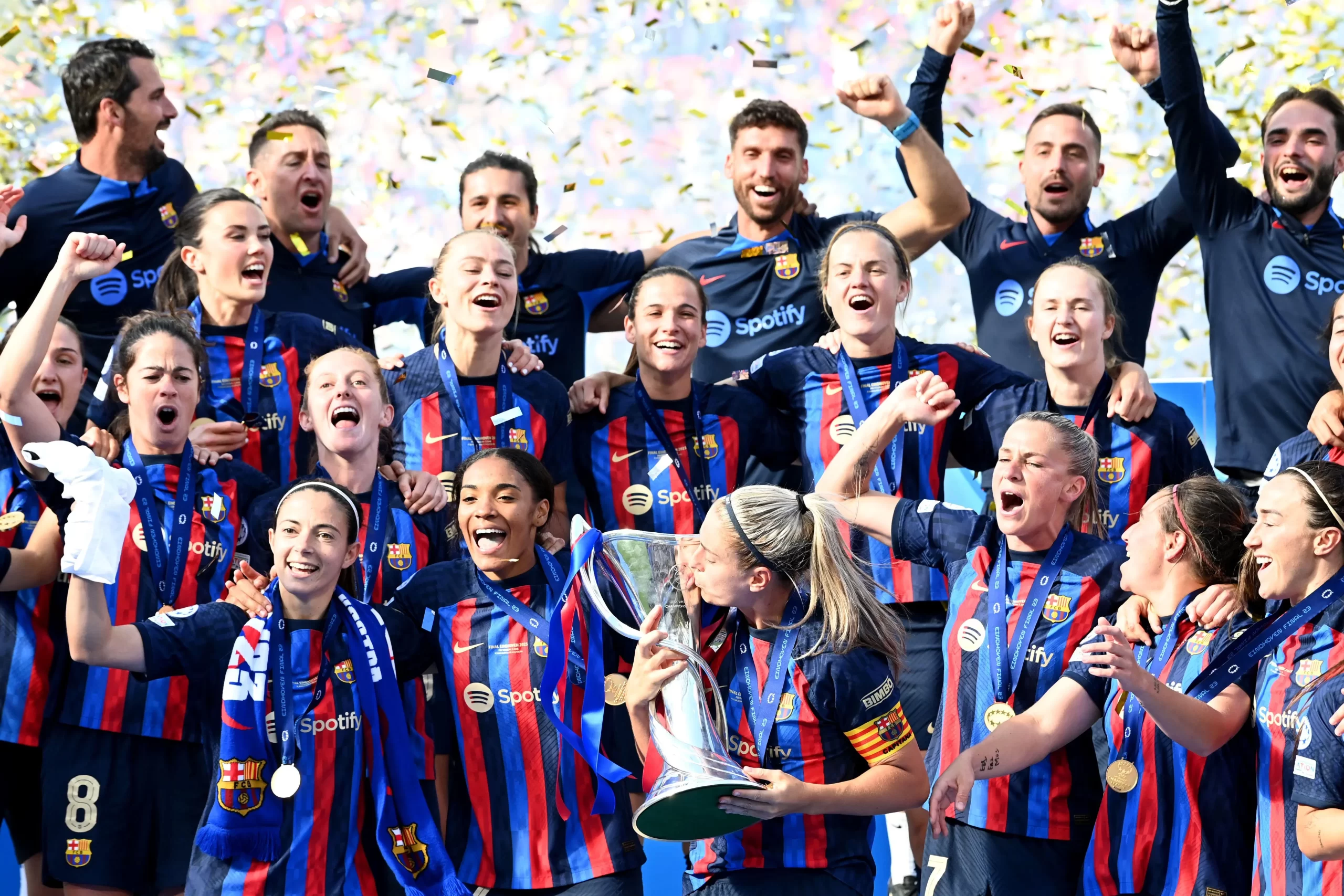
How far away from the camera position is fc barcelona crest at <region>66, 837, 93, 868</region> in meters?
4.29

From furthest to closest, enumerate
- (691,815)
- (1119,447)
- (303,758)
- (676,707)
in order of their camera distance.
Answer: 1. (1119,447)
2. (303,758)
3. (676,707)
4. (691,815)

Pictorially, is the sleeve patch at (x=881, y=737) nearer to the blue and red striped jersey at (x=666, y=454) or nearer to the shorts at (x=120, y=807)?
the blue and red striped jersey at (x=666, y=454)

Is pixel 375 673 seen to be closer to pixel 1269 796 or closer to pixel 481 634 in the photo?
pixel 481 634

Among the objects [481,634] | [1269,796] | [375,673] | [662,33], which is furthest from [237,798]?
[662,33]

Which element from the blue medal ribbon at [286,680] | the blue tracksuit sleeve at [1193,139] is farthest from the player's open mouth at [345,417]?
the blue tracksuit sleeve at [1193,139]

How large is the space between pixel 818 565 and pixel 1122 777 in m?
0.96

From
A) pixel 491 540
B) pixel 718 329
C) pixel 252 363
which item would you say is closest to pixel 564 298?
pixel 718 329

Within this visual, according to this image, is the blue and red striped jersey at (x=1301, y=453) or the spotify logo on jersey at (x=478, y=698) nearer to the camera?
the spotify logo on jersey at (x=478, y=698)

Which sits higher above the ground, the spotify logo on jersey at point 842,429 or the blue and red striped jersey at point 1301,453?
the spotify logo on jersey at point 842,429

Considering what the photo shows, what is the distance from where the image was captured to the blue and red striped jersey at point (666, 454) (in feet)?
16.9

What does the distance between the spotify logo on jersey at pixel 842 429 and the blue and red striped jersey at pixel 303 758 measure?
5.67ft

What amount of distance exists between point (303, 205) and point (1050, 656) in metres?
3.25

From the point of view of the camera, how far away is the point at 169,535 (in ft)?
14.6

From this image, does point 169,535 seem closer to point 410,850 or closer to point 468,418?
point 468,418
